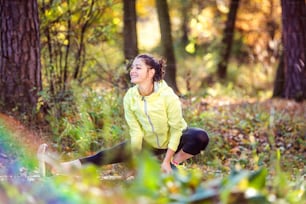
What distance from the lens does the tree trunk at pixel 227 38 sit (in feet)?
58.5

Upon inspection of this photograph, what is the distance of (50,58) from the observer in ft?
32.2

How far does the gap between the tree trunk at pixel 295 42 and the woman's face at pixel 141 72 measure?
6.41 metres

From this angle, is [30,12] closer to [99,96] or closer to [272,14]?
[99,96]

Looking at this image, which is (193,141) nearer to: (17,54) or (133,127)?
(133,127)

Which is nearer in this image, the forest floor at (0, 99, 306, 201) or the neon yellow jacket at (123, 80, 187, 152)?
the neon yellow jacket at (123, 80, 187, 152)

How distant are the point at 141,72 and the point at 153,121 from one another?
1.48 ft

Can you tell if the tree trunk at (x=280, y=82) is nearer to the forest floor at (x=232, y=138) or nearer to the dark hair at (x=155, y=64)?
the forest floor at (x=232, y=138)

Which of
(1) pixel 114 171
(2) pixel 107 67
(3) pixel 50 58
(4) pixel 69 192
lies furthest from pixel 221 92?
(4) pixel 69 192

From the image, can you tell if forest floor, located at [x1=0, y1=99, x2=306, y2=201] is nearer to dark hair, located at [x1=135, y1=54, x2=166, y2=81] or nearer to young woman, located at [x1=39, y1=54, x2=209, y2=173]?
young woman, located at [x1=39, y1=54, x2=209, y2=173]

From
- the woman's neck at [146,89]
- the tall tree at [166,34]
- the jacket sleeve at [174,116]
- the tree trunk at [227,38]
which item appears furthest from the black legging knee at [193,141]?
the tree trunk at [227,38]

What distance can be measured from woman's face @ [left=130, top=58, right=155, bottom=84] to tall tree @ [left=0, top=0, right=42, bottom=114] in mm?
2630

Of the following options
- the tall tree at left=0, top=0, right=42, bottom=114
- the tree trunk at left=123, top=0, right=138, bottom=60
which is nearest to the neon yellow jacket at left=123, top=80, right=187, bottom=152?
the tall tree at left=0, top=0, right=42, bottom=114

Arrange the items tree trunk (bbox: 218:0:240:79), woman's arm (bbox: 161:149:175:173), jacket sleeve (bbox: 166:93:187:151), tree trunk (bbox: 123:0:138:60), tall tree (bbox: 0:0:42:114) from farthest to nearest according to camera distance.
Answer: tree trunk (bbox: 218:0:240:79) < tree trunk (bbox: 123:0:138:60) < tall tree (bbox: 0:0:42:114) < jacket sleeve (bbox: 166:93:187:151) < woman's arm (bbox: 161:149:175:173)

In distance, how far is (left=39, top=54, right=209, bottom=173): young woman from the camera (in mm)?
6062
